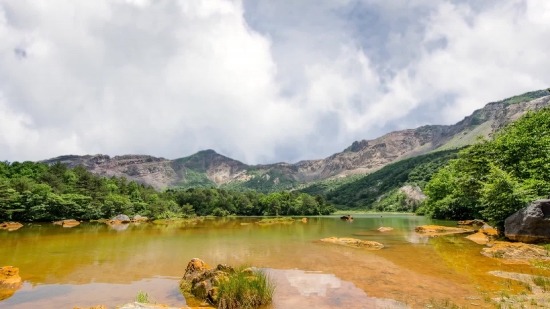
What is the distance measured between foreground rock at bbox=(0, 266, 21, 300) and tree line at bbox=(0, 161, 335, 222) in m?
63.2

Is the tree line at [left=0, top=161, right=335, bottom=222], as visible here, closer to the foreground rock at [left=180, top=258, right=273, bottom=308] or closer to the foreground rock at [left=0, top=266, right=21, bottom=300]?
the foreground rock at [left=0, top=266, right=21, bottom=300]

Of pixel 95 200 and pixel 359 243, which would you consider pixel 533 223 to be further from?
pixel 95 200

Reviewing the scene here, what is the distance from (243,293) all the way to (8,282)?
11039 millimetres

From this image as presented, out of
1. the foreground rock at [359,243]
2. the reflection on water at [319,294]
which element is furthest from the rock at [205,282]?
the foreground rock at [359,243]

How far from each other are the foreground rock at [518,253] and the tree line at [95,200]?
3119 inches

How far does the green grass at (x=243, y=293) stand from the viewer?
483 inches

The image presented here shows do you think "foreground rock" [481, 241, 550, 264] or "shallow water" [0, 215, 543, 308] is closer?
"shallow water" [0, 215, 543, 308]

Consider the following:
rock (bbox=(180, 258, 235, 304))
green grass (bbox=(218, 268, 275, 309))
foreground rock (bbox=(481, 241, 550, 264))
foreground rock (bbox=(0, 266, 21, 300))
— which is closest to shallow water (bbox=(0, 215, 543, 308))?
foreground rock (bbox=(0, 266, 21, 300))

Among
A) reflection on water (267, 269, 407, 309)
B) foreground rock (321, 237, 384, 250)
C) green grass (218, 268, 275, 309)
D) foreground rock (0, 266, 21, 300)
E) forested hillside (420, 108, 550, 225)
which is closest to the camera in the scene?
green grass (218, 268, 275, 309)

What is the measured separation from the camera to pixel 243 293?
12.5 metres

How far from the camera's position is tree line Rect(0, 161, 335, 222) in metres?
72.8

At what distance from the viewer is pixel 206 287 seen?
13766 mm

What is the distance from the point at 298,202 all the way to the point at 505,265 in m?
126

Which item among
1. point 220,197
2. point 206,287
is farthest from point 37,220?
point 206,287
